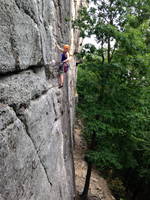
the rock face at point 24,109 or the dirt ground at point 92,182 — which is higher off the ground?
the rock face at point 24,109

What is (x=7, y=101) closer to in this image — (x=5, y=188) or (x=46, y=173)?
(x=5, y=188)

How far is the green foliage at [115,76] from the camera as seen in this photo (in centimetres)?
895

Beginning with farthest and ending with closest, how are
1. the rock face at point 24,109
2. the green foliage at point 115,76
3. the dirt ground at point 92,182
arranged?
the dirt ground at point 92,182, the green foliage at point 115,76, the rock face at point 24,109

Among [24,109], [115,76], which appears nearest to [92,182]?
[115,76]

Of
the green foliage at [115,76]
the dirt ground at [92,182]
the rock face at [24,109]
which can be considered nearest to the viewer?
the rock face at [24,109]

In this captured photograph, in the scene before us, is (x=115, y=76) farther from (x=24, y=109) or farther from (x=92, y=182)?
(x=92, y=182)

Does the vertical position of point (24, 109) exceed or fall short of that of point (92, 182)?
it exceeds it

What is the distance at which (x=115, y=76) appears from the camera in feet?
32.3

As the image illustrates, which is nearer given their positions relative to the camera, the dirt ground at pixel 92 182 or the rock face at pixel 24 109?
the rock face at pixel 24 109

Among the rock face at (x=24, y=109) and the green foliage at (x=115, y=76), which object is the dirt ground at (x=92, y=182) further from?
the rock face at (x=24, y=109)

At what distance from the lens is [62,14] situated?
26.3 feet

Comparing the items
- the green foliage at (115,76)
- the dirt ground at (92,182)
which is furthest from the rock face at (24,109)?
the dirt ground at (92,182)

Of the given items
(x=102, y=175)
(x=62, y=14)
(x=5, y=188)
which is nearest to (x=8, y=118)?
(x=5, y=188)

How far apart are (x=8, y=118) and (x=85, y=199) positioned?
10.3 meters
